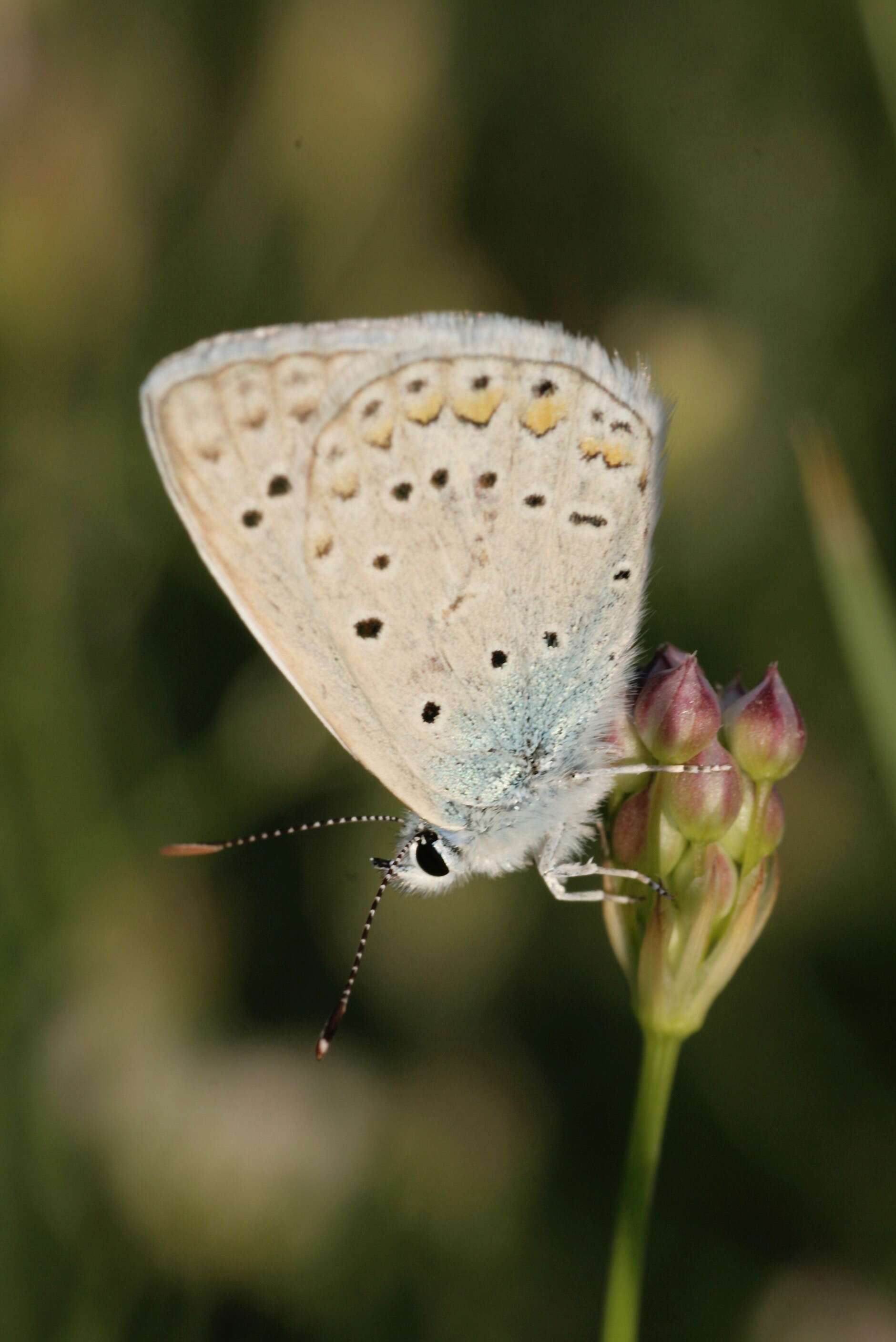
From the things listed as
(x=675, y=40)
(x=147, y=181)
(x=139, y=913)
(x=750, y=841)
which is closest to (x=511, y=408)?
(x=750, y=841)

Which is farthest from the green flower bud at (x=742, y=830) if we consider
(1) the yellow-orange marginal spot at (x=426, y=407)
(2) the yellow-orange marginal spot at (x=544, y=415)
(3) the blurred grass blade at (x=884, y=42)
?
(3) the blurred grass blade at (x=884, y=42)

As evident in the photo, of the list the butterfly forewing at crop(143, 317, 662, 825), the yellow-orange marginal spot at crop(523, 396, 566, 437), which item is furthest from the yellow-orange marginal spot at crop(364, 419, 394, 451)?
the yellow-orange marginal spot at crop(523, 396, 566, 437)

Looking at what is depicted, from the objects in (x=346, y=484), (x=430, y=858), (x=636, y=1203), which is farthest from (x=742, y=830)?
(x=346, y=484)

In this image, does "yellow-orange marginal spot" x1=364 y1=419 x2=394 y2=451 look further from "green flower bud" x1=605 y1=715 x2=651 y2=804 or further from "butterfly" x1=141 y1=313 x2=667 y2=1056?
"green flower bud" x1=605 y1=715 x2=651 y2=804

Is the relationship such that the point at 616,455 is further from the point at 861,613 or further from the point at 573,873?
the point at 573,873

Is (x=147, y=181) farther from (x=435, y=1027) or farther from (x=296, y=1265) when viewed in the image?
(x=296, y=1265)

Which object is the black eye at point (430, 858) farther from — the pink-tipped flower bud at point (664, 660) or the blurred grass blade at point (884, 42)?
the blurred grass blade at point (884, 42)
